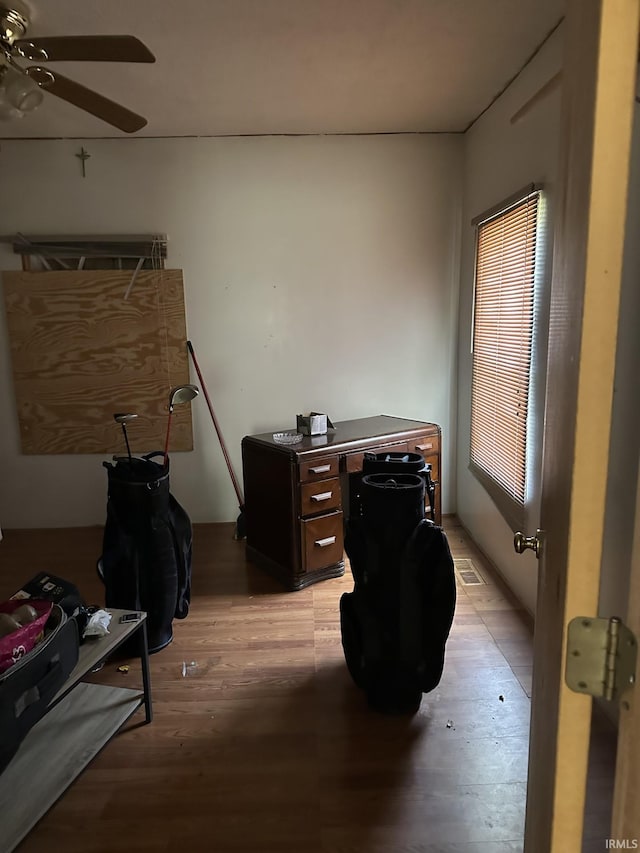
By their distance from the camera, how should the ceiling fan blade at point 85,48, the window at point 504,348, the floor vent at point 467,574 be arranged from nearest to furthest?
the ceiling fan blade at point 85,48, the window at point 504,348, the floor vent at point 467,574

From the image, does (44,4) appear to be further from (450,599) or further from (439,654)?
(439,654)

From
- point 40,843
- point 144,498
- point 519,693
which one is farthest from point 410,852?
point 144,498

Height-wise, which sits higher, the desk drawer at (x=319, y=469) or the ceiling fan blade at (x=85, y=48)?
the ceiling fan blade at (x=85, y=48)

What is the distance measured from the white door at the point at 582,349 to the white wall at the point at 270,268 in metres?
2.93

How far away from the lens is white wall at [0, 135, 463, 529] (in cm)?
356

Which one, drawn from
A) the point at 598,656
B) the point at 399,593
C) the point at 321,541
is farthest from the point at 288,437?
the point at 598,656

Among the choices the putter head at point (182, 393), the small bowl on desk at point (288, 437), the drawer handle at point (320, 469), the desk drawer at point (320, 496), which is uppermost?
the putter head at point (182, 393)

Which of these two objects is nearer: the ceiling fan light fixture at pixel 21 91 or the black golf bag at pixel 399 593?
the ceiling fan light fixture at pixel 21 91

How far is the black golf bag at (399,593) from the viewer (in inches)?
72.8

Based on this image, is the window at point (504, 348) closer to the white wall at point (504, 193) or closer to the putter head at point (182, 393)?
the white wall at point (504, 193)

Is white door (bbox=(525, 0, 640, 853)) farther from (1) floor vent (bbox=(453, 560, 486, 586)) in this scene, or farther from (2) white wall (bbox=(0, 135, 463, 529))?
(2) white wall (bbox=(0, 135, 463, 529))

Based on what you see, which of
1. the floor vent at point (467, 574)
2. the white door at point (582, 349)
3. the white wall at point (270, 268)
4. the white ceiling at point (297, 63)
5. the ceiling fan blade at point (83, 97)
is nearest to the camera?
the white door at point (582, 349)

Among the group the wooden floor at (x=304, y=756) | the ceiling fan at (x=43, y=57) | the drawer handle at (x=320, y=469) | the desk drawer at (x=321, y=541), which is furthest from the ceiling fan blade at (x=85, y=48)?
the wooden floor at (x=304, y=756)

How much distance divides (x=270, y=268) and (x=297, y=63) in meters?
1.32
